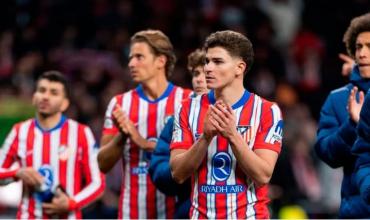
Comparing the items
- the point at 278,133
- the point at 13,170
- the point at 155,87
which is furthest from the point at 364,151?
the point at 13,170

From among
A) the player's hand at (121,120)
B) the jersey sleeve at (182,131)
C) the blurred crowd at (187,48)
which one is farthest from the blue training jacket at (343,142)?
the blurred crowd at (187,48)

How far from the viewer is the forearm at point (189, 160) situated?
5.55 meters

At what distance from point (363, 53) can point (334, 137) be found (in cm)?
53

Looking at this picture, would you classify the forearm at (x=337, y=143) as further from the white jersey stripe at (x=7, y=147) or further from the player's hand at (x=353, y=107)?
the white jersey stripe at (x=7, y=147)

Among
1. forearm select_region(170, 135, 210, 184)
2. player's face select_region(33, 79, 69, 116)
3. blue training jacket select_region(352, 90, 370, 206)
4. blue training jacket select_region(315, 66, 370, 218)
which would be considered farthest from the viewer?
player's face select_region(33, 79, 69, 116)

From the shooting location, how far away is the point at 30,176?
282 inches

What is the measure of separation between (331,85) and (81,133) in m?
5.94

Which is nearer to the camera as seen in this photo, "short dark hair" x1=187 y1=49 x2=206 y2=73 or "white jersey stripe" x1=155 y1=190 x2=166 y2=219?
"short dark hair" x1=187 y1=49 x2=206 y2=73

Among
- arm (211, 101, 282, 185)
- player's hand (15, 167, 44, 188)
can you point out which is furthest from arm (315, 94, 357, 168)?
player's hand (15, 167, 44, 188)

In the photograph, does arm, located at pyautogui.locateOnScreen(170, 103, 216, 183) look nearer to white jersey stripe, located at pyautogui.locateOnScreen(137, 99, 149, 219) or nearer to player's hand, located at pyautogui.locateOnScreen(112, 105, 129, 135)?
player's hand, located at pyautogui.locateOnScreen(112, 105, 129, 135)

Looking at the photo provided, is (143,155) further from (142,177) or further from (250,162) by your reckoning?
(250,162)

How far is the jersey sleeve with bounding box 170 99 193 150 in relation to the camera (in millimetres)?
5820

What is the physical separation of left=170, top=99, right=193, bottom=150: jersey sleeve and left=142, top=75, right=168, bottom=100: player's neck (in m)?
1.29

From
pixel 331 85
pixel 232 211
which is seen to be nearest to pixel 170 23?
pixel 331 85
